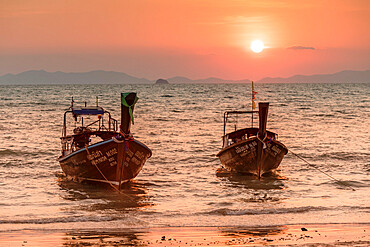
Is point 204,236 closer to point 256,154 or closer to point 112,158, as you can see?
point 112,158

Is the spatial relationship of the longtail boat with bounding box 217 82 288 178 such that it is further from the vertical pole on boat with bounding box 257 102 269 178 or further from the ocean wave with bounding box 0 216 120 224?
the ocean wave with bounding box 0 216 120 224

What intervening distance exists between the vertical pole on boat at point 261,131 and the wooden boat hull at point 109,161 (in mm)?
4693

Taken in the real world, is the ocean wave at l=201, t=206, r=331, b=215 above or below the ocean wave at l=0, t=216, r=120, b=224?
above

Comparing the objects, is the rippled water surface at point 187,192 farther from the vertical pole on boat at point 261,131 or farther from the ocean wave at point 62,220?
the vertical pole on boat at point 261,131

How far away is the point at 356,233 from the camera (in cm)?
1281

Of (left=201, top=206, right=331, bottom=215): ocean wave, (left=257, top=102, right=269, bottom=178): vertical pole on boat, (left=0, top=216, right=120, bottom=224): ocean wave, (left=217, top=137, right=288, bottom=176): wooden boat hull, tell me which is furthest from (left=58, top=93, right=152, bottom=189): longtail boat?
(left=257, top=102, right=269, bottom=178): vertical pole on boat

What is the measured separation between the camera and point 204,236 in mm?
12750

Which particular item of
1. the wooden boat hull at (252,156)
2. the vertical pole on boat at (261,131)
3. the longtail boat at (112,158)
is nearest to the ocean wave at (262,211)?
the longtail boat at (112,158)

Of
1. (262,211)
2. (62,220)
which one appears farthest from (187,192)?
(62,220)

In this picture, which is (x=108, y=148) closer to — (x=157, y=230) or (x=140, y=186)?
(x=140, y=186)

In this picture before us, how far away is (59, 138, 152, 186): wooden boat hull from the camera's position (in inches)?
741

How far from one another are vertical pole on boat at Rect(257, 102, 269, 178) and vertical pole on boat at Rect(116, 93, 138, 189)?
535 centimetres

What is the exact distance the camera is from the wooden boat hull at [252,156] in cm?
2145

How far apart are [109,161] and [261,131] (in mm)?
6327
